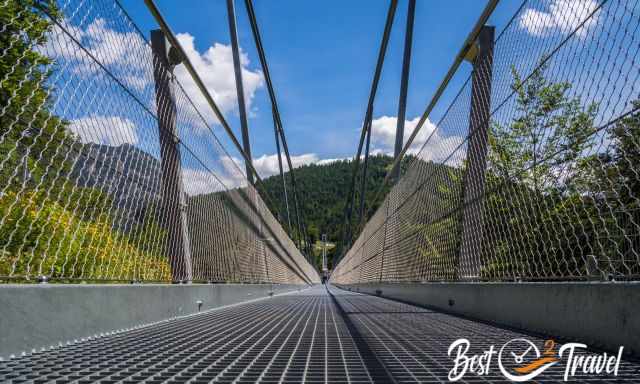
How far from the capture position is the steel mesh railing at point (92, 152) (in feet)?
8.81

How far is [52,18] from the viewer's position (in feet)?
9.77

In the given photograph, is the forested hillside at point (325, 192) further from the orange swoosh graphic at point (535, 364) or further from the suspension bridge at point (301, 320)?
the orange swoosh graphic at point (535, 364)

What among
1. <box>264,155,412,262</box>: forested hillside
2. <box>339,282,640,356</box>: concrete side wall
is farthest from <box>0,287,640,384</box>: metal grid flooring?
<box>264,155,412,262</box>: forested hillside

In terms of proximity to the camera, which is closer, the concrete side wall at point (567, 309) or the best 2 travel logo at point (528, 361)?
the best 2 travel logo at point (528, 361)

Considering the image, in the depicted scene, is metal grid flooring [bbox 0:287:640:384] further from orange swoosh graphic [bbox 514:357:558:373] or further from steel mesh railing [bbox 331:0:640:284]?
steel mesh railing [bbox 331:0:640:284]

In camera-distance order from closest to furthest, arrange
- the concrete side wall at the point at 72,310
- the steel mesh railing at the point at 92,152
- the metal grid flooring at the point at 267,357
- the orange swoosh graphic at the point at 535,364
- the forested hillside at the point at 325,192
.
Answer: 1. the metal grid flooring at the point at 267,357
2. the orange swoosh graphic at the point at 535,364
3. the concrete side wall at the point at 72,310
4. the steel mesh railing at the point at 92,152
5. the forested hillside at the point at 325,192

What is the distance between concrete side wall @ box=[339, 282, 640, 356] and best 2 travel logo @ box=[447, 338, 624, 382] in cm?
12

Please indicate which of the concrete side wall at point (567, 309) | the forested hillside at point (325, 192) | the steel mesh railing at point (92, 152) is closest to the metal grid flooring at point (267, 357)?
the concrete side wall at point (567, 309)

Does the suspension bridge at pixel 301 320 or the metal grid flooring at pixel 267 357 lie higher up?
the suspension bridge at pixel 301 320

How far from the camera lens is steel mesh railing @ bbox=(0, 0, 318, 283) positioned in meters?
2.69

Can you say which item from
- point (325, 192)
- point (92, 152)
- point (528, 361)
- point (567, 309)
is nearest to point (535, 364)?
point (528, 361)

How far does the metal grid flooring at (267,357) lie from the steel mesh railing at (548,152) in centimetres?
64

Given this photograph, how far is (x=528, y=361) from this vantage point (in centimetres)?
249

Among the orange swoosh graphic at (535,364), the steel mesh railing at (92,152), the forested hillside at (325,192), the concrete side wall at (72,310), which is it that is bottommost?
the orange swoosh graphic at (535,364)
